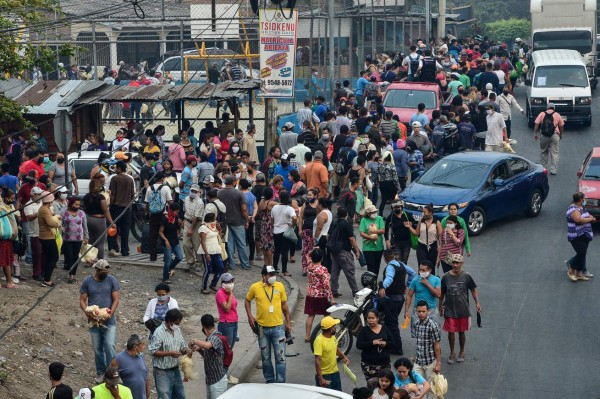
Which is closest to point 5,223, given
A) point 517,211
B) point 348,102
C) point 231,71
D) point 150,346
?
point 150,346

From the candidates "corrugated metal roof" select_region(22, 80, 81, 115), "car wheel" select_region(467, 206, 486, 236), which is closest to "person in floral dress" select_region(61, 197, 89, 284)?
"car wheel" select_region(467, 206, 486, 236)

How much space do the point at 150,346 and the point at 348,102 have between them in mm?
18256

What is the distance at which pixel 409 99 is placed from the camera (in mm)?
30828

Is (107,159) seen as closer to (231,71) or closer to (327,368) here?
(327,368)

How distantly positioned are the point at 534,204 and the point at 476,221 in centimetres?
212

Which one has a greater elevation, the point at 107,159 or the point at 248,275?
the point at 107,159

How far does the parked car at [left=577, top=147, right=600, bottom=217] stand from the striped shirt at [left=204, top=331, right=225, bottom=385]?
11.4 meters

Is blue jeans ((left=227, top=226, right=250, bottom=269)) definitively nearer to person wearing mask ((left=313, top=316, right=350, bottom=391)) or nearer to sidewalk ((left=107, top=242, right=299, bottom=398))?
sidewalk ((left=107, top=242, right=299, bottom=398))

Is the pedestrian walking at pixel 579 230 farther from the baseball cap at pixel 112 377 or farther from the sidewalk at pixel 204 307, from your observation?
the baseball cap at pixel 112 377

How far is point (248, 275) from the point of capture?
785 inches

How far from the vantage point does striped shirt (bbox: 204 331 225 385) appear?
42.9 feet

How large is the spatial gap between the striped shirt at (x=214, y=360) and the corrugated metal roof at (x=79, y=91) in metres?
14.7

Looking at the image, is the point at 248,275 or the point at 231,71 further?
the point at 231,71

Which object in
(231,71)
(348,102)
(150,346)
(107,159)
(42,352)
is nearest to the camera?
(150,346)
